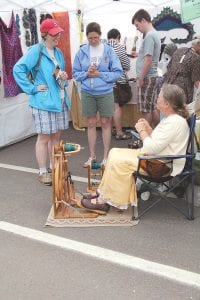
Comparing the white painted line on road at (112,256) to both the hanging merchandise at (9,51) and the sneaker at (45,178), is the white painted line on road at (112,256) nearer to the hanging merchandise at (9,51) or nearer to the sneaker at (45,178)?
the sneaker at (45,178)

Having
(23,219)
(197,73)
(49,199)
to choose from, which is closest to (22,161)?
(49,199)

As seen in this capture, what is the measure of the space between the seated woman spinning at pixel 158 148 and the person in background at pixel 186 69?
146 cm

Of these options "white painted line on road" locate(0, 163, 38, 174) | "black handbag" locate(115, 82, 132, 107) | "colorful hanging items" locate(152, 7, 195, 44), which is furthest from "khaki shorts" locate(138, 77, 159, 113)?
"white painted line on road" locate(0, 163, 38, 174)

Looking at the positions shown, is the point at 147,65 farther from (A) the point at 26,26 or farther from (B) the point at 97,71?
(A) the point at 26,26

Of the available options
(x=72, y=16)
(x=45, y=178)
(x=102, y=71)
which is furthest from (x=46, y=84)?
(x=72, y=16)

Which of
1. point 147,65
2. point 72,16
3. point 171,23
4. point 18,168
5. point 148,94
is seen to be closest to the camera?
point 18,168

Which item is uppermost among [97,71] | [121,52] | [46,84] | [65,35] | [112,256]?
[65,35]

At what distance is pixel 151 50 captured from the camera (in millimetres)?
5723

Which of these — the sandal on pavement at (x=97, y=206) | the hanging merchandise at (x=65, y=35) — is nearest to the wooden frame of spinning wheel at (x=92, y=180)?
the sandal on pavement at (x=97, y=206)

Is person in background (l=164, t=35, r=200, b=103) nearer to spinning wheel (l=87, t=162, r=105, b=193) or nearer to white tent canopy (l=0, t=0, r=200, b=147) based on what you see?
spinning wheel (l=87, t=162, r=105, b=193)

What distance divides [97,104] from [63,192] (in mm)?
1631

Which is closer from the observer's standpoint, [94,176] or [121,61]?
[94,176]

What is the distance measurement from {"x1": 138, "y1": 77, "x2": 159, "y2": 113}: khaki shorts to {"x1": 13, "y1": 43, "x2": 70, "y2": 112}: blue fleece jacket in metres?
1.60

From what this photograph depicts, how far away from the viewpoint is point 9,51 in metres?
6.39
